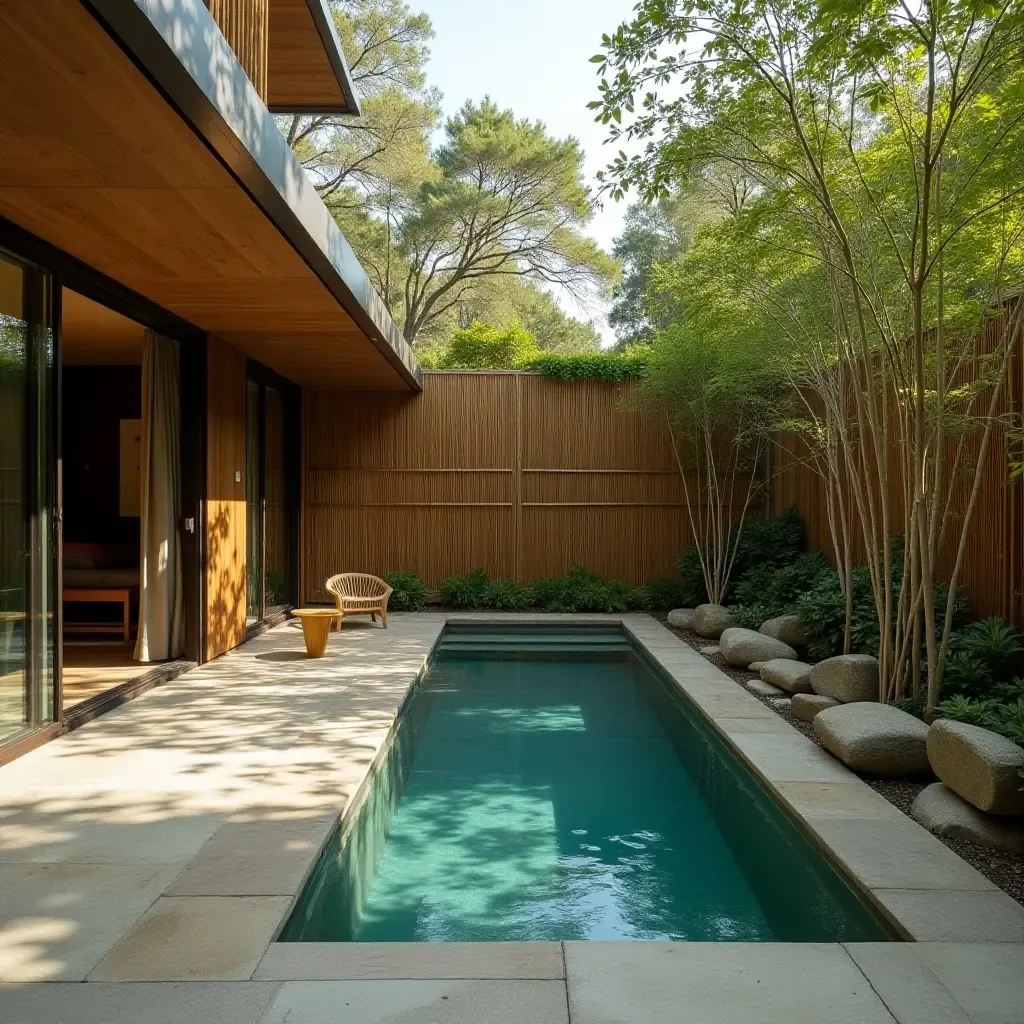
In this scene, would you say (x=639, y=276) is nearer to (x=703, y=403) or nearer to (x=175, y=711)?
(x=703, y=403)

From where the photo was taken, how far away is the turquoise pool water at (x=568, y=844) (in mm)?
3111

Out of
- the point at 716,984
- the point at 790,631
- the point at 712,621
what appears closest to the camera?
the point at 716,984

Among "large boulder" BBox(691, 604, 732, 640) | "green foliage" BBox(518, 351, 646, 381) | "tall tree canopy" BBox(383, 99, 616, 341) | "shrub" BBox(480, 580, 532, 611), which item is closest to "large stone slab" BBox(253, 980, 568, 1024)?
"large boulder" BBox(691, 604, 732, 640)

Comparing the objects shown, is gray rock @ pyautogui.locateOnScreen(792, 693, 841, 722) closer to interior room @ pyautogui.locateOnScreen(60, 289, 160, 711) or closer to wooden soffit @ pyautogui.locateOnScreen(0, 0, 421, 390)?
wooden soffit @ pyautogui.locateOnScreen(0, 0, 421, 390)

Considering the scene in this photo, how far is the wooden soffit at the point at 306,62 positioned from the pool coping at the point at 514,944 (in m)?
4.82

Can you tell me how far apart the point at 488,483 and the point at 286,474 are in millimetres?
2312

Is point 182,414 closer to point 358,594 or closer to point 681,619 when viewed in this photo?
point 358,594

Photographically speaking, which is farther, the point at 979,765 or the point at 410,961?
the point at 979,765

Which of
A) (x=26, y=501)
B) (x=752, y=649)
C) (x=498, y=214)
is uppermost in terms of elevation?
(x=498, y=214)

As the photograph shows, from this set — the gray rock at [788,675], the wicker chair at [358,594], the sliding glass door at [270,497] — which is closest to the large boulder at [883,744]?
the gray rock at [788,675]

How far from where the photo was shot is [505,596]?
11.0 m

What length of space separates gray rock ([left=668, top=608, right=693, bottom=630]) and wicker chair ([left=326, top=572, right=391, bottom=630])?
9.40 feet

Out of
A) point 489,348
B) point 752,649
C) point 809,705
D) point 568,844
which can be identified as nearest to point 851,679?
point 809,705

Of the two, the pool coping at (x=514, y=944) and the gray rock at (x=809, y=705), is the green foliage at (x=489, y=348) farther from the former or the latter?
the pool coping at (x=514, y=944)
